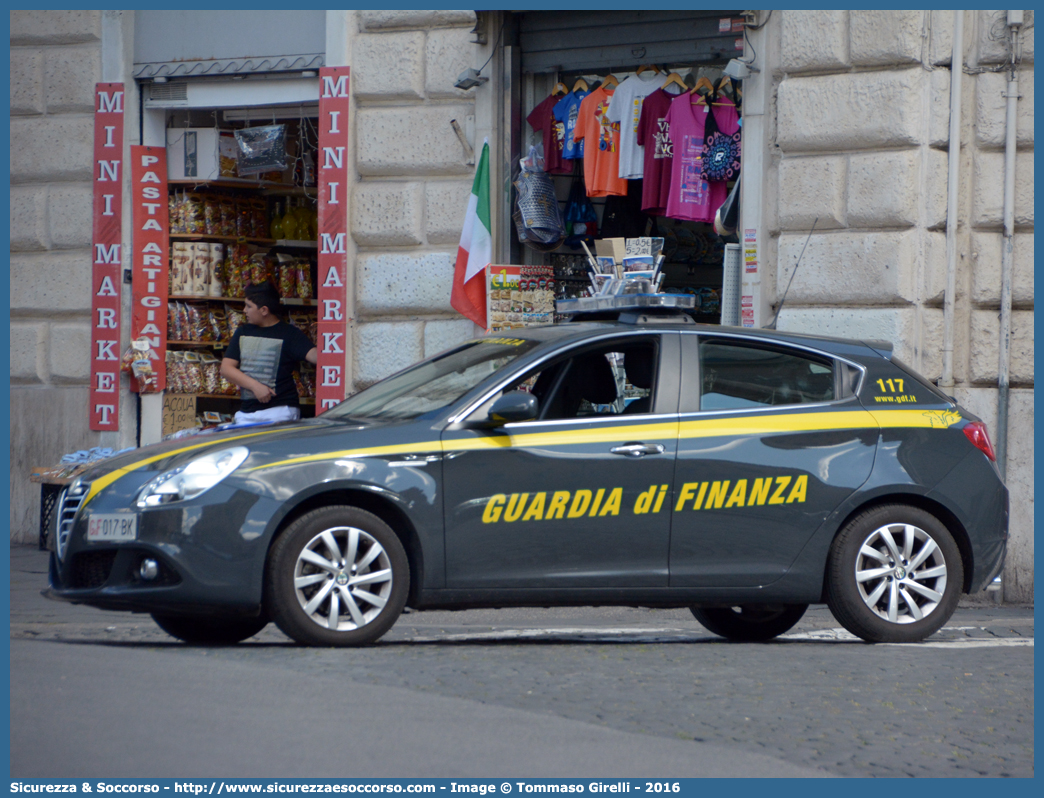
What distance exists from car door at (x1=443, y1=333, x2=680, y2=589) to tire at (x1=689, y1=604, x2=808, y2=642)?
116 cm

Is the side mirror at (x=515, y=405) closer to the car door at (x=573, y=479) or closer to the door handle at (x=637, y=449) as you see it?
the car door at (x=573, y=479)

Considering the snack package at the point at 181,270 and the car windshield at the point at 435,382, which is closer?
the car windshield at the point at 435,382

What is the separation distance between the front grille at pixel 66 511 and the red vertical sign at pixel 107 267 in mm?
5873

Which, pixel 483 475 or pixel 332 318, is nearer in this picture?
pixel 483 475

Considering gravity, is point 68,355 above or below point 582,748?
above

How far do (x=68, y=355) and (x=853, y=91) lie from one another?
271 inches

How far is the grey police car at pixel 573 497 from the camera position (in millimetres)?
6121

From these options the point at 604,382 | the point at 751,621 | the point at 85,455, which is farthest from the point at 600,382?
the point at 85,455

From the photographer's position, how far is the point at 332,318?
38.5 ft

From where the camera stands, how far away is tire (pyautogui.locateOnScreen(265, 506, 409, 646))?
6.12 meters

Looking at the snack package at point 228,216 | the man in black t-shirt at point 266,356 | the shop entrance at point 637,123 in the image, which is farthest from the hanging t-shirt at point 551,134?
the snack package at point 228,216

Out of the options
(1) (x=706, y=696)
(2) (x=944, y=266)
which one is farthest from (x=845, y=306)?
(1) (x=706, y=696)

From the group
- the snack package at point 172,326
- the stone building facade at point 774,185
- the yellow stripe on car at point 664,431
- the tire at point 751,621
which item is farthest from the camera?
the snack package at point 172,326

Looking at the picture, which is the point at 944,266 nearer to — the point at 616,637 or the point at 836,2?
the point at 836,2
